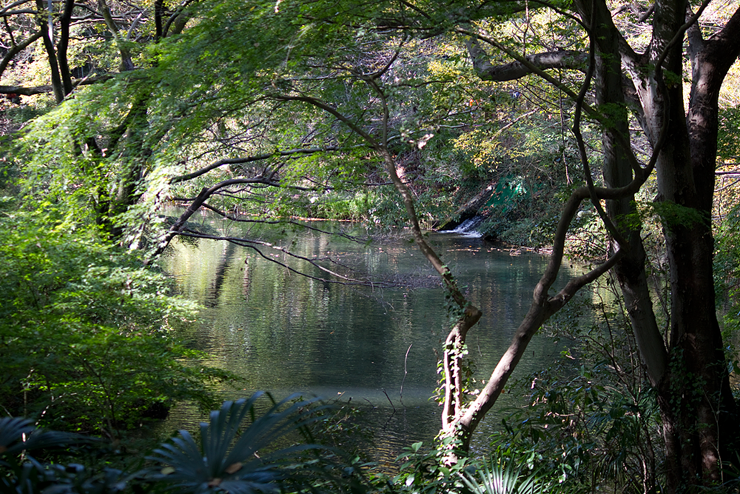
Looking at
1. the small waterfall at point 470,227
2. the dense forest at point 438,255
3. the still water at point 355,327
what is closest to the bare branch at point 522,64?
the dense forest at point 438,255

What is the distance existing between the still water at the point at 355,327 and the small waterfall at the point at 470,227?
686cm

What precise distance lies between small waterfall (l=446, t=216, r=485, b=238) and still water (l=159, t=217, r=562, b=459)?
6859 millimetres

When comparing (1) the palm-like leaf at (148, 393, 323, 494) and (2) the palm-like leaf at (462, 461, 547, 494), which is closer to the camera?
(1) the palm-like leaf at (148, 393, 323, 494)

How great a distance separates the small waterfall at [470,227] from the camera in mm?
25506

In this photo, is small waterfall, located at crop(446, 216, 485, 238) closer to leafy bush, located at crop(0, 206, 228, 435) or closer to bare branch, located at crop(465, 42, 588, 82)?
bare branch, located at crop(465, 42, 588, 82)

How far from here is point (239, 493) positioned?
1245mm

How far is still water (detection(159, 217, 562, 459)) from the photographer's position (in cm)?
835

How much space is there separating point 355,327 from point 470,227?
1530 cm

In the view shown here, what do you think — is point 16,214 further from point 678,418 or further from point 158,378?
point 678,418

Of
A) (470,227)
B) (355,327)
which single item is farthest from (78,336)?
(470,227)

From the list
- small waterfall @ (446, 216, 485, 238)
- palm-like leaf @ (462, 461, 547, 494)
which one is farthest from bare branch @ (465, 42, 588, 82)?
small waterfall @ (446, 216, 485, 238)

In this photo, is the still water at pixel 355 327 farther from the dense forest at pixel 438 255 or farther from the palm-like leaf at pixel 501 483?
the palm-like leaf at pixel 501 483

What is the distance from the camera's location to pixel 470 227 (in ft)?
86.1

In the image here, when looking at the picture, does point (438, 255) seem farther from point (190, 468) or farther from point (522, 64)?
point (190, 468)
